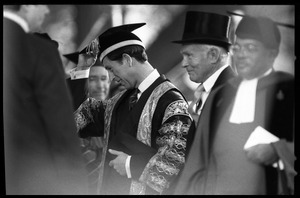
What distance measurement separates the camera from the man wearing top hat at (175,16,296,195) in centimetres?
329

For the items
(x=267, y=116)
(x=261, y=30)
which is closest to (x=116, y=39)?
(x=261, y=30)

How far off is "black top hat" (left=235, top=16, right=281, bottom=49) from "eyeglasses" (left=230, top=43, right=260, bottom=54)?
4 centimetres

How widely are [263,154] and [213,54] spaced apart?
596mm

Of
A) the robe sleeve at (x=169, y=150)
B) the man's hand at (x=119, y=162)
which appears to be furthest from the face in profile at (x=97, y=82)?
the robe sleeve at (x=169, y=150)

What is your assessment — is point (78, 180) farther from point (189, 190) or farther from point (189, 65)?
point (189, 65)

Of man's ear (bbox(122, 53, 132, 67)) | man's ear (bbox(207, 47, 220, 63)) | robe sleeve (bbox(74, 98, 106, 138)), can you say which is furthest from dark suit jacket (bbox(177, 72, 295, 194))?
robe sleeve (bbox(74, 98, 106, 138))

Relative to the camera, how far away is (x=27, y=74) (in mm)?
3070

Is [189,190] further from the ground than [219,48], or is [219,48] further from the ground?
[219,48]

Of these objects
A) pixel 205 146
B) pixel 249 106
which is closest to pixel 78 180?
pixel 205 146

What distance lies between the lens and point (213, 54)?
336 centimetres

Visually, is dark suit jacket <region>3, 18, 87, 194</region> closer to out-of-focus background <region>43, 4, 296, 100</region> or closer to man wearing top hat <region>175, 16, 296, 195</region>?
out-of-focus background <region>43, 4, 296, 100</region>

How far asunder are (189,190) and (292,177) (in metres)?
0.55

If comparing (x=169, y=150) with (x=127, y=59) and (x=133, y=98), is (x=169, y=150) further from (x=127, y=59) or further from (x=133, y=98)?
(x=127, y=59)

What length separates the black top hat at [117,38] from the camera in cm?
347
